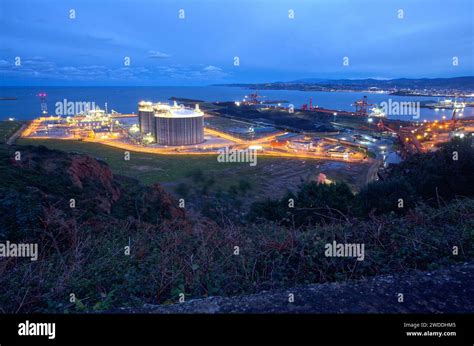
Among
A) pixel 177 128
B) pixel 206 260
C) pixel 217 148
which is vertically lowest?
pixel 206 260

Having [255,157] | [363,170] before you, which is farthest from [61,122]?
[363,170]

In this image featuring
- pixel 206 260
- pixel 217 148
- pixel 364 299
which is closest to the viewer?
pixel 364 299

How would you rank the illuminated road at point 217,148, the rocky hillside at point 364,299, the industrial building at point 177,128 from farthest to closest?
the industrial building at point 177,128, the illuminated road at point 217,148, the rocky hillside at point 364,299

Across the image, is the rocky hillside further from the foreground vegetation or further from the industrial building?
the industrial building

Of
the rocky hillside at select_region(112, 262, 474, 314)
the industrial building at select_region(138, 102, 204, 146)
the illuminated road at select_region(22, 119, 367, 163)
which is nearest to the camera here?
the rocky hillside at select_region(112, 262, 474, 314)

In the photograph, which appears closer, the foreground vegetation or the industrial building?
the foreground vegetation

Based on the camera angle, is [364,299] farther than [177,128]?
No

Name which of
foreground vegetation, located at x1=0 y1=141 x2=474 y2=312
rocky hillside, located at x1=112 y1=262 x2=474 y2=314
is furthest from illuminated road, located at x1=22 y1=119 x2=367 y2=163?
rocky hillside, located at x1=112 y1=262 x2=474 y2=314

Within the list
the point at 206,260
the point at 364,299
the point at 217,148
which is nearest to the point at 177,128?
the point at 217,148

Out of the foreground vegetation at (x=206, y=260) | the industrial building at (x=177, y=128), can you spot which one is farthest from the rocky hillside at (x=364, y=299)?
the industrial building at (x=177, y=128)

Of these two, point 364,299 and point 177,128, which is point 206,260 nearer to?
point 364,299

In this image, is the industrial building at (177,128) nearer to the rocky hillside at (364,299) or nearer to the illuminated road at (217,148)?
the illuminated road at (217,148)

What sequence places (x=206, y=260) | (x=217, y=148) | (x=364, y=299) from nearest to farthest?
(x=364, y=299)
(x=206, y=260)
(x=217, y=148)
